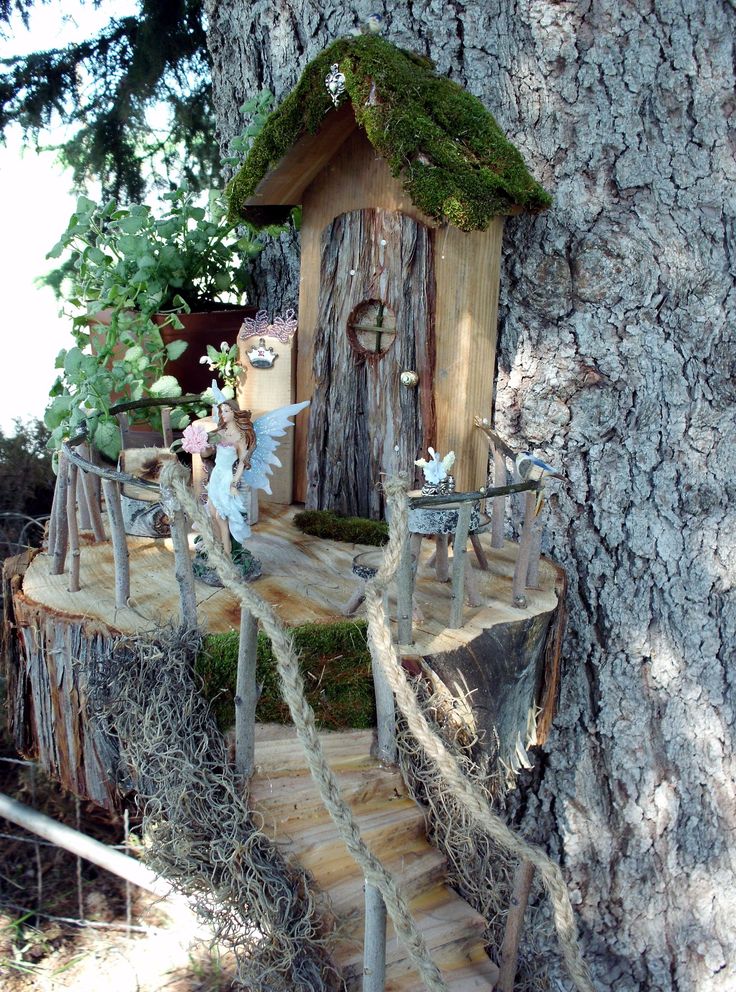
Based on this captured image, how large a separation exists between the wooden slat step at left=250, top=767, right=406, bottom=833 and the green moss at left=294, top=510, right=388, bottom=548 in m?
0.85

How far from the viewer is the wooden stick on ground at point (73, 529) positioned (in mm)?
2266

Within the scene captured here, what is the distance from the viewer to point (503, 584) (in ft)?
8.02

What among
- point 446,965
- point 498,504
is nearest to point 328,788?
point 446,965

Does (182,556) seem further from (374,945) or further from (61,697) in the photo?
(374,945)

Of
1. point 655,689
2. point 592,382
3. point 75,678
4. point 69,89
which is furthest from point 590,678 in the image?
point 69,89

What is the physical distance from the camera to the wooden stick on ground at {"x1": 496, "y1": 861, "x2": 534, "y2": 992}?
2201mm

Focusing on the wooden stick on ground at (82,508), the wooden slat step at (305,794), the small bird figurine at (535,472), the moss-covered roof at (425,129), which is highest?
the moss-covered roof at (425,129)

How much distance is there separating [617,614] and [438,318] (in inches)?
42.2

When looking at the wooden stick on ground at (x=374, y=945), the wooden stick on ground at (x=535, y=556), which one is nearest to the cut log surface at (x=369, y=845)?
the wooden stick on ground at (x=374, y=945)

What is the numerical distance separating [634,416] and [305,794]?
150cm

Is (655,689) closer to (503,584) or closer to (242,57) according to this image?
(503,584)

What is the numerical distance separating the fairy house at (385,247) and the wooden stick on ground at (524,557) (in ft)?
1.64

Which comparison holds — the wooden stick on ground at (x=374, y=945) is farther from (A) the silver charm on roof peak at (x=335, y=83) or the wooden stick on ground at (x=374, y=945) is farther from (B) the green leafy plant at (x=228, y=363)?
(A) the silver charm on roof peak at (x=335, y=83)

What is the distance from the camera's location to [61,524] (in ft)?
7.75
